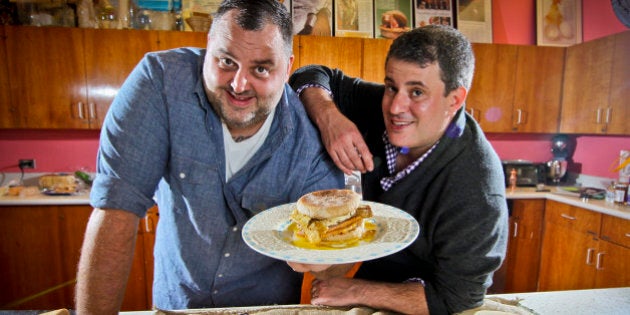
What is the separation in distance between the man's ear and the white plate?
0.49 m

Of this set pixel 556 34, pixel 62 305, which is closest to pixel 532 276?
pixel 556 34

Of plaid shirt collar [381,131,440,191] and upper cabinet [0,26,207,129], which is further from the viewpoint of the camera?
upper cabinet [0,26,207,129]

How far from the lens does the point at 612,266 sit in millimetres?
3520

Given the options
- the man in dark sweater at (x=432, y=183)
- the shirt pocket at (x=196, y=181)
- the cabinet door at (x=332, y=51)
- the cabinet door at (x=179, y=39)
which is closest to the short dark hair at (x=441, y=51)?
the man in dark sweater at (x=432, y=183)

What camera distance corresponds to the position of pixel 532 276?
4410mm

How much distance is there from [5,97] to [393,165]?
444 centimetres

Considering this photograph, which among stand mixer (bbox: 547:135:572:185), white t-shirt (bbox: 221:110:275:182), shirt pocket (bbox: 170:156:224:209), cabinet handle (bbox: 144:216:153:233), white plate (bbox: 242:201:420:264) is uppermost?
white t-shirt (bbox: 221:110:275:182)

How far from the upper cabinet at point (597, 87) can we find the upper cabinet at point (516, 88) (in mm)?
164

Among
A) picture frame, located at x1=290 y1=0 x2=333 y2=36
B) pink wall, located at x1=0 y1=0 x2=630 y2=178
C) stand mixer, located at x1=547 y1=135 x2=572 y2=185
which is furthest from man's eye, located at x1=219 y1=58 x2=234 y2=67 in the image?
stand mixer, located at x1=547 y1=135 x2=572 y2=185

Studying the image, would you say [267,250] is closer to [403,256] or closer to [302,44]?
[403,256]

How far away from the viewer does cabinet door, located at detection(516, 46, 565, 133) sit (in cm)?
464

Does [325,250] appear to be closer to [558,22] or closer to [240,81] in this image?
[240,81]

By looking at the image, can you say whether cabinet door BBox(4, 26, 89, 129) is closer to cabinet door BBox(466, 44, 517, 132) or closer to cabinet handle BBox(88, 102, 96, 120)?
cabinet handle BBox(88, 102, 96, 120)

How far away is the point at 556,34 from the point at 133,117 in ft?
18.8
